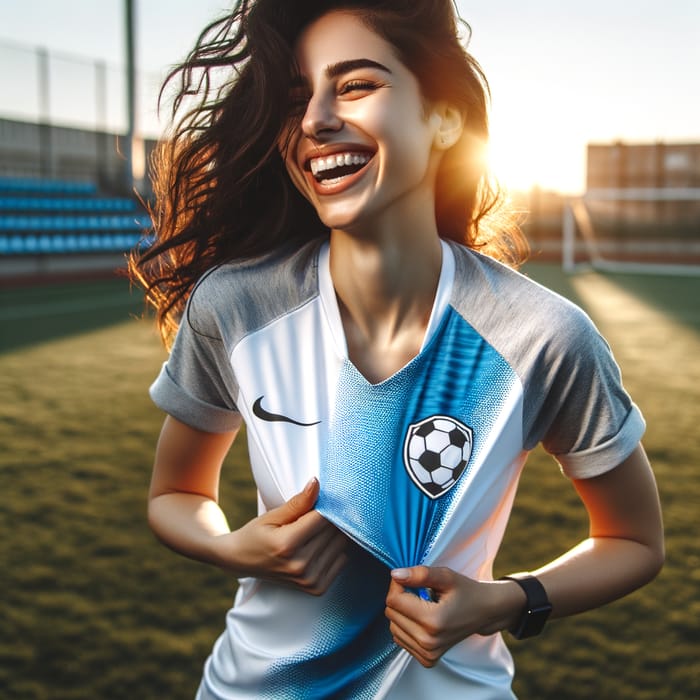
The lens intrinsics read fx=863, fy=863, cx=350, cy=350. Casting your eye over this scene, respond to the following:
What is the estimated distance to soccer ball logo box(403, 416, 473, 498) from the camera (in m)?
1.10

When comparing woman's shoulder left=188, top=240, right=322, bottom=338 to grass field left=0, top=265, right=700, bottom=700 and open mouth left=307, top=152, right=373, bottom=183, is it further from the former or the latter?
grass field left=0, top=265, right=700, bottom=700

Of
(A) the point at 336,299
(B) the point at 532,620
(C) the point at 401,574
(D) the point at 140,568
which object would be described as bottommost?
(D) the point at 140,568

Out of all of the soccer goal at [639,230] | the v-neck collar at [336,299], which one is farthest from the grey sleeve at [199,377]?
the soccer goal at [639,230]

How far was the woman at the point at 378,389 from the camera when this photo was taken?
111 cm

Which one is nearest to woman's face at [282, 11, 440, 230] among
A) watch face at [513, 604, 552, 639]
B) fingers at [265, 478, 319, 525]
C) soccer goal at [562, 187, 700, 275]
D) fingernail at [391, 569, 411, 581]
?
fingers at [265, 478, 319, 525]

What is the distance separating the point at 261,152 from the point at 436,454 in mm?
535

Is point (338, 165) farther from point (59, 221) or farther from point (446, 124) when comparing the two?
point (59, 221)

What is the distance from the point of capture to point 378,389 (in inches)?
44.6

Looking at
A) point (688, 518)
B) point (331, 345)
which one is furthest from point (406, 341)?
point (688, 518)

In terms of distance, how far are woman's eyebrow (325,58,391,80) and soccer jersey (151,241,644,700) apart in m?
0.27

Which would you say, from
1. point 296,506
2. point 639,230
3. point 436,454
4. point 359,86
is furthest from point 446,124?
point 639,230

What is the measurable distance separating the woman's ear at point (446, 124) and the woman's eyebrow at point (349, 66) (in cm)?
10

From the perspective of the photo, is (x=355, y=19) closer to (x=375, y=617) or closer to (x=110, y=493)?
(x=375, y=617)

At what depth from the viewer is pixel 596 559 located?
1.21 m
